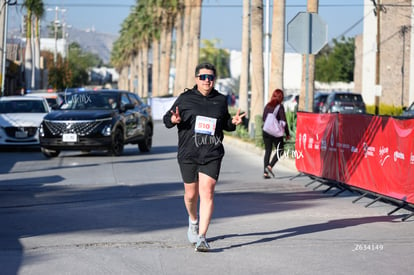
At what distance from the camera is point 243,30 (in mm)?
38344

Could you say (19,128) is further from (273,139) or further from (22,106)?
(273,139)

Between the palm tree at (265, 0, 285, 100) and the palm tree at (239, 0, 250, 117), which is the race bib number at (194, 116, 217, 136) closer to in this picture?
the palm tree at (265, 0, 285, 100)

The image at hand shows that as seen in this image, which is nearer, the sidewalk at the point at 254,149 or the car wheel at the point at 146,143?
the sidewalk at the point at 254,149

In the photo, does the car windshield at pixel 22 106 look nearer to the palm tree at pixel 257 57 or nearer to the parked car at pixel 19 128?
the parked car at pixel 19 128

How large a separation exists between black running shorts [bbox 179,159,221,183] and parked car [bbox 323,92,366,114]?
3692 cm

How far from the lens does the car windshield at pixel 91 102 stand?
23508 millimetres

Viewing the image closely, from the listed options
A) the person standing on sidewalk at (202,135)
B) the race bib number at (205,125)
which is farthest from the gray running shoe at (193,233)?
the race bib number at (205,125)

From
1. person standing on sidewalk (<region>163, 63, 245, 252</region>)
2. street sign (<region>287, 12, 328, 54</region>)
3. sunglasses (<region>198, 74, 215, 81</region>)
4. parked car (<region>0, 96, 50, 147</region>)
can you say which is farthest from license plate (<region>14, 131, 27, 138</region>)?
sunglasses (<region>198, 74, 215, 81</region>)

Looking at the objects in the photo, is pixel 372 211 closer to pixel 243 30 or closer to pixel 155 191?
pixel 155 191

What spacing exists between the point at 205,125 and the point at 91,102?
49.6 feet

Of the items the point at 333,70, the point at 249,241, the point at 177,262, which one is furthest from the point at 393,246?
the point at 333,70

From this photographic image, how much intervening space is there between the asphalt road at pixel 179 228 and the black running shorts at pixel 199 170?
0.75 meters

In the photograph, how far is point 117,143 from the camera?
75.7 feet

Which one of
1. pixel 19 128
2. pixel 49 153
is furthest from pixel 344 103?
pixel 49 153
